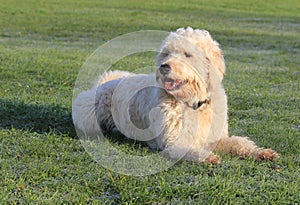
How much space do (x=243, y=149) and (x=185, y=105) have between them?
2.72 ft

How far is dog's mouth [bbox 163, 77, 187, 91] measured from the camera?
5367 millimetres

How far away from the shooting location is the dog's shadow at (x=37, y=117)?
679cm

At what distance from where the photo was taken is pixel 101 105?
22.8 ft

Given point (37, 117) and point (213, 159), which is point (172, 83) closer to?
point (213, 159)

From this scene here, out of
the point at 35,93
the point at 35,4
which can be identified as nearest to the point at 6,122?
the point at 35,93

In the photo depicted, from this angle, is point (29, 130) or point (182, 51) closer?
point (182, 51)

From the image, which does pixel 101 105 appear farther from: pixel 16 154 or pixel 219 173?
pixel 219 173

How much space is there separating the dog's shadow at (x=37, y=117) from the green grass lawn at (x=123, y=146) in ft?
0.04

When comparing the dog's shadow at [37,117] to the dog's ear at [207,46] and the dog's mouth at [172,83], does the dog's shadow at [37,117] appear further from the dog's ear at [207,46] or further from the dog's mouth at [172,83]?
the dog's ear at [207,46]

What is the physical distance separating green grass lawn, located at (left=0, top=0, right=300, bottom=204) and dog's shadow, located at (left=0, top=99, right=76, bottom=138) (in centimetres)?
1

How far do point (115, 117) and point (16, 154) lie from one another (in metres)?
1.47

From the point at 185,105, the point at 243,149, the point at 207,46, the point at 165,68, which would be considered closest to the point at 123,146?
the point at 185,105

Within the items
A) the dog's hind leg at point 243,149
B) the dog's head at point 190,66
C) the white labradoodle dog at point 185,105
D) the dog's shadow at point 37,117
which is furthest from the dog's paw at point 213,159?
the dog's shadow at point 37,117

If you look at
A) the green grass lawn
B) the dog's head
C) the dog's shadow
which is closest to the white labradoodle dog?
the dog's head
